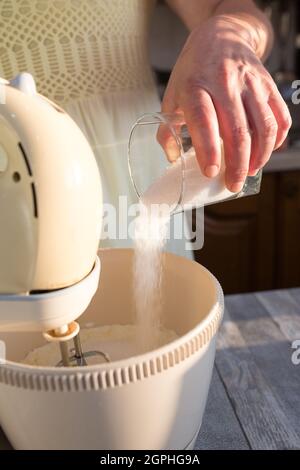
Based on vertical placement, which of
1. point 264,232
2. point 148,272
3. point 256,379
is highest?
point 148,272

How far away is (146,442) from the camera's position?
45 centimetres

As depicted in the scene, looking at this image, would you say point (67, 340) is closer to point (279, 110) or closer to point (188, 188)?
point (188, 188)

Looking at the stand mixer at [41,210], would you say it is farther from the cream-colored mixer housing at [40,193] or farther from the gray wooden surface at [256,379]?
the gray wooden surface at [256,379]

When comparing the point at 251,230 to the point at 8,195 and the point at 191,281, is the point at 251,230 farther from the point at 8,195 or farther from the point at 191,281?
the point at 8,195

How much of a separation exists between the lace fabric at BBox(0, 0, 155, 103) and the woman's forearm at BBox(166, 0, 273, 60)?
0.24ft

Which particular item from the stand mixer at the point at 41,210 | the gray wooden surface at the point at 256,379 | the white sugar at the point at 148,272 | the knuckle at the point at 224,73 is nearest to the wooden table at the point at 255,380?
the gray wooden surface at the point at 256,379

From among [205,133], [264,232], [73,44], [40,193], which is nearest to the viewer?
[40,193]

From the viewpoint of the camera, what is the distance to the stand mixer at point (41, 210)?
373mm

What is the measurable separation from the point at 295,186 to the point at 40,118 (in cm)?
144

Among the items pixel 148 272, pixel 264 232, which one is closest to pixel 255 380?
pixel 148 272

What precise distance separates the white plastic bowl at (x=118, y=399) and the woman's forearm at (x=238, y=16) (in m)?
0.34

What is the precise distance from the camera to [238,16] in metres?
0.66

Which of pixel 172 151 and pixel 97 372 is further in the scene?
pixel 172 151

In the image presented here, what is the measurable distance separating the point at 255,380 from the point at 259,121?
329mm
